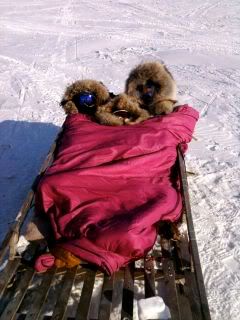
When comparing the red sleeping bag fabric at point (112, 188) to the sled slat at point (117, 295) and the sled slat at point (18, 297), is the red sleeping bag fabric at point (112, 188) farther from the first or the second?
the sled slat at point (18, 297)

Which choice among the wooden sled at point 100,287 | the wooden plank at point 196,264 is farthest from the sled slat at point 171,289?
the wooden plank at point 196,264

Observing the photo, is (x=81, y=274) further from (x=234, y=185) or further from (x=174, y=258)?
(x=234, y=185)

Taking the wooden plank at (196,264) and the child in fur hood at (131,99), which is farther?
the child in fur hood at (131,99)

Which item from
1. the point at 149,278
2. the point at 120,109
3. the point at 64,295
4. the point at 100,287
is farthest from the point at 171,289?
the point at 120,109

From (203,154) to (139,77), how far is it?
1127 mm

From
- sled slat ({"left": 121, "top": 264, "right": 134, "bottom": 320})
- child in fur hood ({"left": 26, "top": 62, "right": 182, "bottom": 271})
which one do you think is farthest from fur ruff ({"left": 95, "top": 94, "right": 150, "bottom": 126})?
sled slat ({"left": 121, "top": 264, "right": 134, "bottom": 320})

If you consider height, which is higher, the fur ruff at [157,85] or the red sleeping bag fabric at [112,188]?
the fur ruff at [157,85]

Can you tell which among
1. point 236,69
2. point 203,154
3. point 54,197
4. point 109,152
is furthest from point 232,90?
point 54,197

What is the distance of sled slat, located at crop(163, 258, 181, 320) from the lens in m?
2.23

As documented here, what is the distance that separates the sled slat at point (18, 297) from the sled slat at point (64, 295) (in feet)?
0.65

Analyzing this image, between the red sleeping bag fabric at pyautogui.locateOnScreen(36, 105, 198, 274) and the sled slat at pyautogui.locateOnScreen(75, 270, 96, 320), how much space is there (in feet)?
0.45

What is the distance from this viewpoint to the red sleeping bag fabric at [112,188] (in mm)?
2377

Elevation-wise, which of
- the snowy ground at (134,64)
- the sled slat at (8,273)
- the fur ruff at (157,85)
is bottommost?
the snowy ground at (134,64)

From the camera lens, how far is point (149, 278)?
8.16ft
